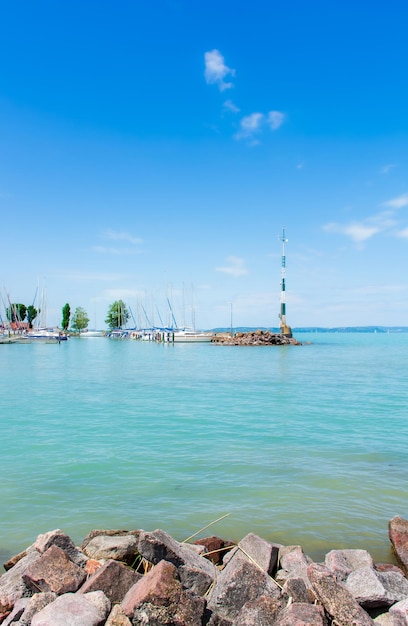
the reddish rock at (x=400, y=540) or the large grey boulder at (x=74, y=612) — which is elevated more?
the large grey boulder at (x=74, y=612)

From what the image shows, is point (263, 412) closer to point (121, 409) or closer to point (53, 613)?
point (121, 409)

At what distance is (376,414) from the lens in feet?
75.2

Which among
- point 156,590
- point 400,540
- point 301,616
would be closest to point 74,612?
point 156,590

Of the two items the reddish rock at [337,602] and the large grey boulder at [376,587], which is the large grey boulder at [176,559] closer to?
the reddish rock at [337,602]

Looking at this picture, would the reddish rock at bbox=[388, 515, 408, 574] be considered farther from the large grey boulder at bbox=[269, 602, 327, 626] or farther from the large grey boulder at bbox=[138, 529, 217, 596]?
the large grey boulder at bbox=[138, 529, 217, 596]

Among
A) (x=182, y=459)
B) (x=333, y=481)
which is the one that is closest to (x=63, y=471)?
(x=182, y=459)

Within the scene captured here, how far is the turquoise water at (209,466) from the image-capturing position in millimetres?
9789

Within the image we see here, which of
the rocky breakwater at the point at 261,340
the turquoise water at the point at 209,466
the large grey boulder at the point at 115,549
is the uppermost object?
the rocky breakwater at the point at 261,340

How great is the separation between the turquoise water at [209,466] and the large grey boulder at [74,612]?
12.4 feet

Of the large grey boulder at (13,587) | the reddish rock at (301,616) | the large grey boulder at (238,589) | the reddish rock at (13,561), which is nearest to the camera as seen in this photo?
the reddish rock at (301,616)

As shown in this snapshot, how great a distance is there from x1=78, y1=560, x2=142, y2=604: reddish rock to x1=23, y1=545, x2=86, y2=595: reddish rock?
20 centimetres

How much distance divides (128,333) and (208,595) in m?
156

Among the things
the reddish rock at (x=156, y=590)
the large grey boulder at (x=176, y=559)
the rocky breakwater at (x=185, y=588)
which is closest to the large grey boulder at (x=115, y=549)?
the rocky breakwater at (x=185, y=588)

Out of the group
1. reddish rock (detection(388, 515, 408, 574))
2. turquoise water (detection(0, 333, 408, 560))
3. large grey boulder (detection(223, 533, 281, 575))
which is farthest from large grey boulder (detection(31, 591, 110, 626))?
reddish rock (detection(388, 515, 408, 574))
